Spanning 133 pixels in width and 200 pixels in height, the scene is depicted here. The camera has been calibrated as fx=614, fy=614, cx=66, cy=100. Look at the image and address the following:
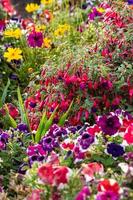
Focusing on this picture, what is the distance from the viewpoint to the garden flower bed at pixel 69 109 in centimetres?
289

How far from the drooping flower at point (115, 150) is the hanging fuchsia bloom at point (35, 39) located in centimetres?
249

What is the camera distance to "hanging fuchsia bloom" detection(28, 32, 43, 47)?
5484mm

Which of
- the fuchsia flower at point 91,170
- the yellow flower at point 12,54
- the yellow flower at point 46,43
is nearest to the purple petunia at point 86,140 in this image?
the fuchsia flower at point 91,170

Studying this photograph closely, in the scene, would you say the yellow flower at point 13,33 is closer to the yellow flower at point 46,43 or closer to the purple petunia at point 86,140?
the yellow flower at point 46,43

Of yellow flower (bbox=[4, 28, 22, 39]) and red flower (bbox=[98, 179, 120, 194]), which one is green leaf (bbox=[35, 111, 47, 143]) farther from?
yellow flower (bbox=[4, 28, 22, 39])

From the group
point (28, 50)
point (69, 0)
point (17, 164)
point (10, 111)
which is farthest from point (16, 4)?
point (17, 164)

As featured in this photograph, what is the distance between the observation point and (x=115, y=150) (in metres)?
3.16

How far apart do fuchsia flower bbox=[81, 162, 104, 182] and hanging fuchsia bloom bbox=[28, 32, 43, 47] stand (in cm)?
271

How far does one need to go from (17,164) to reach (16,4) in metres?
7.09

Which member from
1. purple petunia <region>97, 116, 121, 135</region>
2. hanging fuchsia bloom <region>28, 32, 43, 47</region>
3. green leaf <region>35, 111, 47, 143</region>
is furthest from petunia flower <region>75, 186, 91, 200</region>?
hanging fuchsia bloom <region>28, 32, 43, 47</region>

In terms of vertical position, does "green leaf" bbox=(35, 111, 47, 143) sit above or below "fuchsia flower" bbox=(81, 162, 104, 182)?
below

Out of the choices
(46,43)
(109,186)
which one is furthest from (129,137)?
(46,43)

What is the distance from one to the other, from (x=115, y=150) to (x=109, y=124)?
262mm

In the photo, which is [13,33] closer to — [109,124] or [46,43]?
[46,43]
